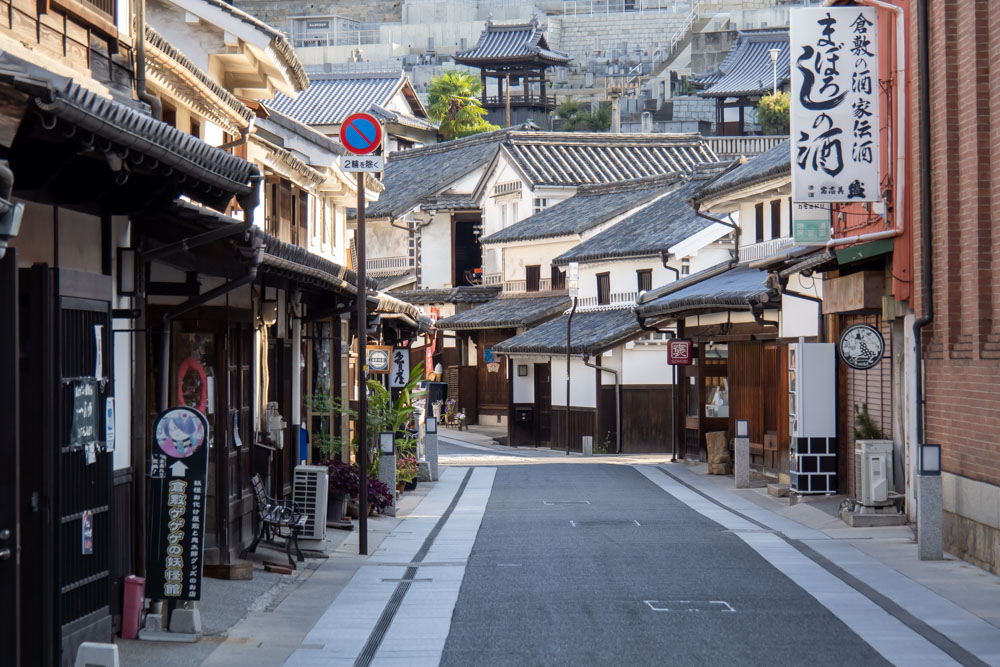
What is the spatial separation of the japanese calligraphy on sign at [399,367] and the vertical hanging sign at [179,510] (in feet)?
57.0

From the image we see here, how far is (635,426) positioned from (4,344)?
36869mm

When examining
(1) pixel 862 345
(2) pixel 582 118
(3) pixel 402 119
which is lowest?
(1) pixel 862 345

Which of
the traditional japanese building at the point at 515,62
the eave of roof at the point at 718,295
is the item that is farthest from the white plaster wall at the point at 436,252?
the eave of roof at the point at 718,295

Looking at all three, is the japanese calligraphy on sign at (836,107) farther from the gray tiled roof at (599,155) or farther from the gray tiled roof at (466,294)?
the gray tiled roof at (466,294)

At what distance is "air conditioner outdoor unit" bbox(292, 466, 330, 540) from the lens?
1619 centimetres

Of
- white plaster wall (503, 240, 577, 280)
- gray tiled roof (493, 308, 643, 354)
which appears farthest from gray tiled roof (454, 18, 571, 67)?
gray tiled roof (493, 308, 643, 354)

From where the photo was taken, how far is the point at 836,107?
57.8 feet

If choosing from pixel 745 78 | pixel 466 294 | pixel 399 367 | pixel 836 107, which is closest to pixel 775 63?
pixel 745 78

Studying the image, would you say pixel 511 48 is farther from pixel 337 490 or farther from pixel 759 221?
pixel 337 490

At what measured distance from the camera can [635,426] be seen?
4341 centimetres

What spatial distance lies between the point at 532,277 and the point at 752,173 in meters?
25.7

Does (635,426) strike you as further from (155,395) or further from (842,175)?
(155,395)

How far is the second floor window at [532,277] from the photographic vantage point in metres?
53.8

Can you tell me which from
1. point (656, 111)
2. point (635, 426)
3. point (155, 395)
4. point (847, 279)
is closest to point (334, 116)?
point (635, 426)
